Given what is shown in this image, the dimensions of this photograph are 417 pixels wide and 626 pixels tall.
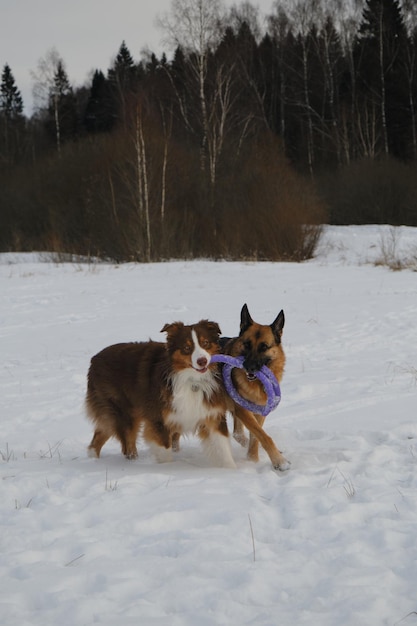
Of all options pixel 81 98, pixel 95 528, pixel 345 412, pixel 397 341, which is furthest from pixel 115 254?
pixel 81 98

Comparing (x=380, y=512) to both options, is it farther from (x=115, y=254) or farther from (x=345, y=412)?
(x=115, y=254)

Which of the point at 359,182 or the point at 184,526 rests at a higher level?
the point at 359,182

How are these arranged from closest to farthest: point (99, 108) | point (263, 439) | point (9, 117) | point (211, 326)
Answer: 1. point (263, 439)
2. point (211, 326)
3. point (99, 108)
4. point (9, 117)

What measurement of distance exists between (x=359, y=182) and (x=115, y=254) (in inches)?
543

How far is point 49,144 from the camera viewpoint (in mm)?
44844

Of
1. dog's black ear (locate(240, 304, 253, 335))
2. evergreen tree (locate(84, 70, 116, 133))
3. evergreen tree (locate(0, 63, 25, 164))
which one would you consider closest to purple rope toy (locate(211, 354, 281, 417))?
dog's black ear (locate(240, 304, 253, 335))

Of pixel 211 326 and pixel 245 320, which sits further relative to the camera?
pixel 245 320

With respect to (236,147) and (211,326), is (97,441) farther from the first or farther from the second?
(236,147)

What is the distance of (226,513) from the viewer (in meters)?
3.46

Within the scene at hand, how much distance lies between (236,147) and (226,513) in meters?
26.1

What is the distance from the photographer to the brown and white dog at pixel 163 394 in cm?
473

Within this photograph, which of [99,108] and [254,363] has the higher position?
[99,108]

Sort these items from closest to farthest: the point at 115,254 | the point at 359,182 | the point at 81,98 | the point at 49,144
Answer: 1. the point at 115,254
2. the point at 359,182
3. the point at 49,144
4. the point at 81,98

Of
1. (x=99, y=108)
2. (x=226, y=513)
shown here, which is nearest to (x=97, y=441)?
(x=226, y=513)
